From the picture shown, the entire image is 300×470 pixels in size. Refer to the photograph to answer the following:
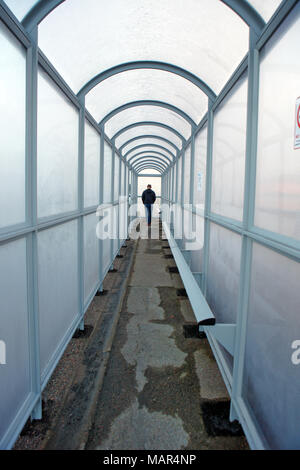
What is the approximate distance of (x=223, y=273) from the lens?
3.36 meters

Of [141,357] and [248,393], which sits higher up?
[248,393]

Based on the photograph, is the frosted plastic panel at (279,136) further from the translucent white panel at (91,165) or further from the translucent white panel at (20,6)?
the translucent white panel at (91,165)

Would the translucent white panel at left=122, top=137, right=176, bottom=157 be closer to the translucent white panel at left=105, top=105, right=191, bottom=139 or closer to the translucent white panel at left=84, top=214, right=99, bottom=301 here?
the translucent white panel at left=105, top=105, right=191, bottom=139

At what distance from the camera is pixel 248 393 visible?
7.80 ft

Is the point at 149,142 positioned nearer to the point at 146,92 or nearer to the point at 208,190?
the point at 146,92

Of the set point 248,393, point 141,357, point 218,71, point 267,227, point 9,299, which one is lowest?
point 141,357

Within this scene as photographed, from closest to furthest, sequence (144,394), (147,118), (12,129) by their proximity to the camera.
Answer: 1. (12,129)
2. (144,394)
3. (147,118)

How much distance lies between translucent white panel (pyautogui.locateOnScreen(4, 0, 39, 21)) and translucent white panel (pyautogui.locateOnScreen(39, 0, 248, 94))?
426mm

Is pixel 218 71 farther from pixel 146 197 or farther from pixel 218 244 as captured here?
pixel 146 197

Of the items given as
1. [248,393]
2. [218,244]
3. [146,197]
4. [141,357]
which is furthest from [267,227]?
[146,197]

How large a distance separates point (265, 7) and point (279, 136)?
0.96m

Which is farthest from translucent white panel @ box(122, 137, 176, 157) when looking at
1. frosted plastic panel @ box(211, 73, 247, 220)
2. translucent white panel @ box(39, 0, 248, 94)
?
frosted plastic panel @ box(211, 73, 247, 220)

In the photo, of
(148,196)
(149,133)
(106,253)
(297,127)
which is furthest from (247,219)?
(148,196)

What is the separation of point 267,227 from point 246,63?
4.29ft
